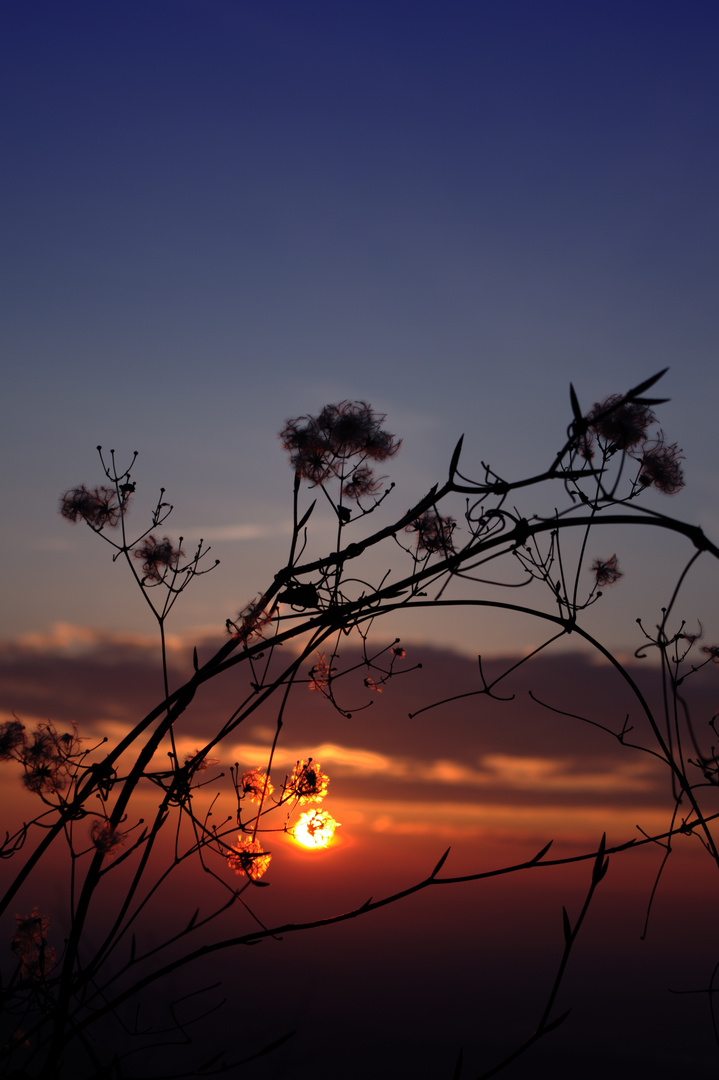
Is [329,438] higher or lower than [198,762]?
higher

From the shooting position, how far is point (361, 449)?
98.0 inches

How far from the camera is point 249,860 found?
2.23 metres

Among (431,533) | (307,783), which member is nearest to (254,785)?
(307,783)

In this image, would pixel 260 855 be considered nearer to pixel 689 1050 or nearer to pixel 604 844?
pixel 604 844

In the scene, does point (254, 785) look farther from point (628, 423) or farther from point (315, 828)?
point (628, 423)

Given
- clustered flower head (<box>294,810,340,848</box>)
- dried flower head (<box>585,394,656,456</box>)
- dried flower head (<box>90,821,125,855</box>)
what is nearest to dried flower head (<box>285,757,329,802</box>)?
clustered flower head (<box>294,810,340,848</box>)

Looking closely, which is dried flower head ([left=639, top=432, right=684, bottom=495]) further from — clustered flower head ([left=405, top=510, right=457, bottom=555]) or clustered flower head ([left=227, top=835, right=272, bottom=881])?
clustered flower head ([left=227, top=835, right=272, bottom=881])

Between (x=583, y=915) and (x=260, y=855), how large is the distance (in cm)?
109

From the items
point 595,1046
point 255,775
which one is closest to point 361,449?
point 255,775

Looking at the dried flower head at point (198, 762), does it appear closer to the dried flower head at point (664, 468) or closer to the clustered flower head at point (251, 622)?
the clustered flower head at point (251, 622)

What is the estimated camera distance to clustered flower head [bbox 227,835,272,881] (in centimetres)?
222

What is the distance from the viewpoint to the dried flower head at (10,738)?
91.8 inches

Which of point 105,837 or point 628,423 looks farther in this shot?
point 628,423

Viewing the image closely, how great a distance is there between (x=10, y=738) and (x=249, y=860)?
881 mm
